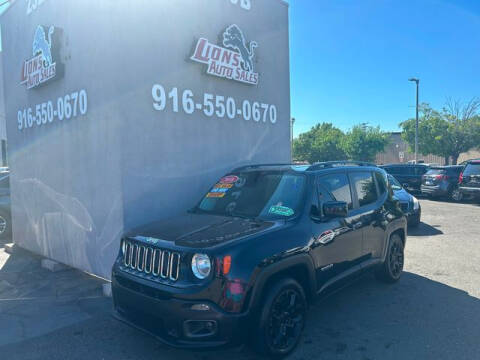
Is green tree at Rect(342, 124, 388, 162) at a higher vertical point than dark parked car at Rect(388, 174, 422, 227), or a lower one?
higher

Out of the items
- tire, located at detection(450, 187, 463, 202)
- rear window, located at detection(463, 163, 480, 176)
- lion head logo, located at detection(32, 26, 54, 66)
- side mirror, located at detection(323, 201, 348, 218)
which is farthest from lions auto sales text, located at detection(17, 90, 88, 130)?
tire, located at detection(450, 187, 463, 202)

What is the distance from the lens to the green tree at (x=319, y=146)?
46.0 meters

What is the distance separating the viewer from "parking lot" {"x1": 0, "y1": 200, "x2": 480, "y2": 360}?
3561 mm

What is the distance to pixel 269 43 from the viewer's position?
24.6 ft

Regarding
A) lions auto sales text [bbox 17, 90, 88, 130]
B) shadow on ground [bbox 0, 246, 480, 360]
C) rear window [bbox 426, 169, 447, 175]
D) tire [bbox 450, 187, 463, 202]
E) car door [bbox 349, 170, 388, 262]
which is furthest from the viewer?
rear window [bbox 426, 169, 447, 175]

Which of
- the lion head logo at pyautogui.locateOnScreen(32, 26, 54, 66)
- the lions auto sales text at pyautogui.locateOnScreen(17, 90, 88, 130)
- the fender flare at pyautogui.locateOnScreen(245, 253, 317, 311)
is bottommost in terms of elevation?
the fender flare at pyautogui.locateOnScreen(245, 253, 317, 311)

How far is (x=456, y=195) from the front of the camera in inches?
572

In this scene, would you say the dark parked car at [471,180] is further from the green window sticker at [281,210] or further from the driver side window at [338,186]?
the green window sticker at [281,210]

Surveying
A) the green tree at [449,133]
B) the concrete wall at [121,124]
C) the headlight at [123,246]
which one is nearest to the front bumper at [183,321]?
the headlight at [123,246]

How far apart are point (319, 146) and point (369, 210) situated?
42620 millimetres

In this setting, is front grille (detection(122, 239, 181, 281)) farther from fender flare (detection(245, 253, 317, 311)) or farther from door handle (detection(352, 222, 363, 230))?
door handle (detection(352, 222, 363, 230))

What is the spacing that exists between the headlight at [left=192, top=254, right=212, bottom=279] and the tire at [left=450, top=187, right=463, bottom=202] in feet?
45.5

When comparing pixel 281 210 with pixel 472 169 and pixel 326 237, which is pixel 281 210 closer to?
pixel 326 237

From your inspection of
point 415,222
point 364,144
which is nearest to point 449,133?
point 364,144
